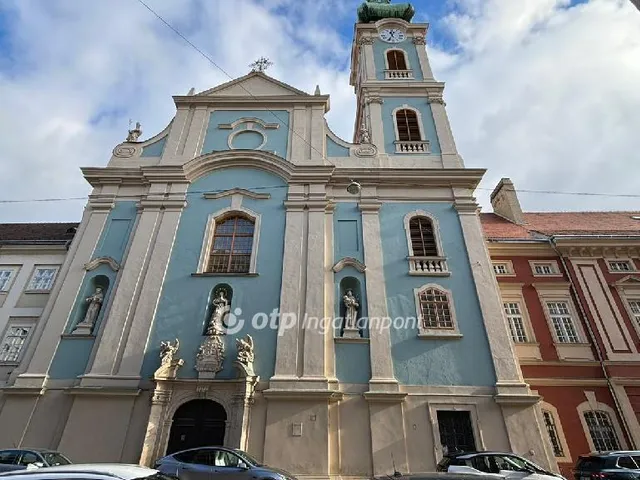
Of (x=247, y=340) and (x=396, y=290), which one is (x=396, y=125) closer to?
(x=396, y=290)

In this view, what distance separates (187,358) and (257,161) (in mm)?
8535

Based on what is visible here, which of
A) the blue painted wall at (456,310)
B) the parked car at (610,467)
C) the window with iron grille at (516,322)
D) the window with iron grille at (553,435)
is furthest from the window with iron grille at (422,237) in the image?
the parked car at (610,467)

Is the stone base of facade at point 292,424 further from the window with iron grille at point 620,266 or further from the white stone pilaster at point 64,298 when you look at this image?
the window with iron grille at point 620,266

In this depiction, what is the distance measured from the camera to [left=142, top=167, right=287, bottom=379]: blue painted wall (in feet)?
42.6

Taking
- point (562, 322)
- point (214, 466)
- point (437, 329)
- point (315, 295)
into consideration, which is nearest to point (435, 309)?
point (437, 329)

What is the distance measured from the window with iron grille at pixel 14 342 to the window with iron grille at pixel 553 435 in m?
17.8

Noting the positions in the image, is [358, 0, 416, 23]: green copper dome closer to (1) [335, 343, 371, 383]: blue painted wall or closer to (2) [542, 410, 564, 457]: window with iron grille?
(1) [335, 343, 371, 383]: blue painted wall

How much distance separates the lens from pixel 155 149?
1859 cm

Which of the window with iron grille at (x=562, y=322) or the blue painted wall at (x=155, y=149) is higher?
the blue painted wall at (x=155, y=149)

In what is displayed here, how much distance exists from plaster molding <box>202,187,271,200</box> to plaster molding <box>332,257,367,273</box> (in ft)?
13.7

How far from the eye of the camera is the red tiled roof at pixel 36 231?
61.2 feet

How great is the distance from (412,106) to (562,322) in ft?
38.5

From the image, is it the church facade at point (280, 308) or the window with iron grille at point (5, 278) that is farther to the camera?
the window with iron grille at point (5, 278)

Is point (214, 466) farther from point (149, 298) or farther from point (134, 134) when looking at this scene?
point (134, 134)
